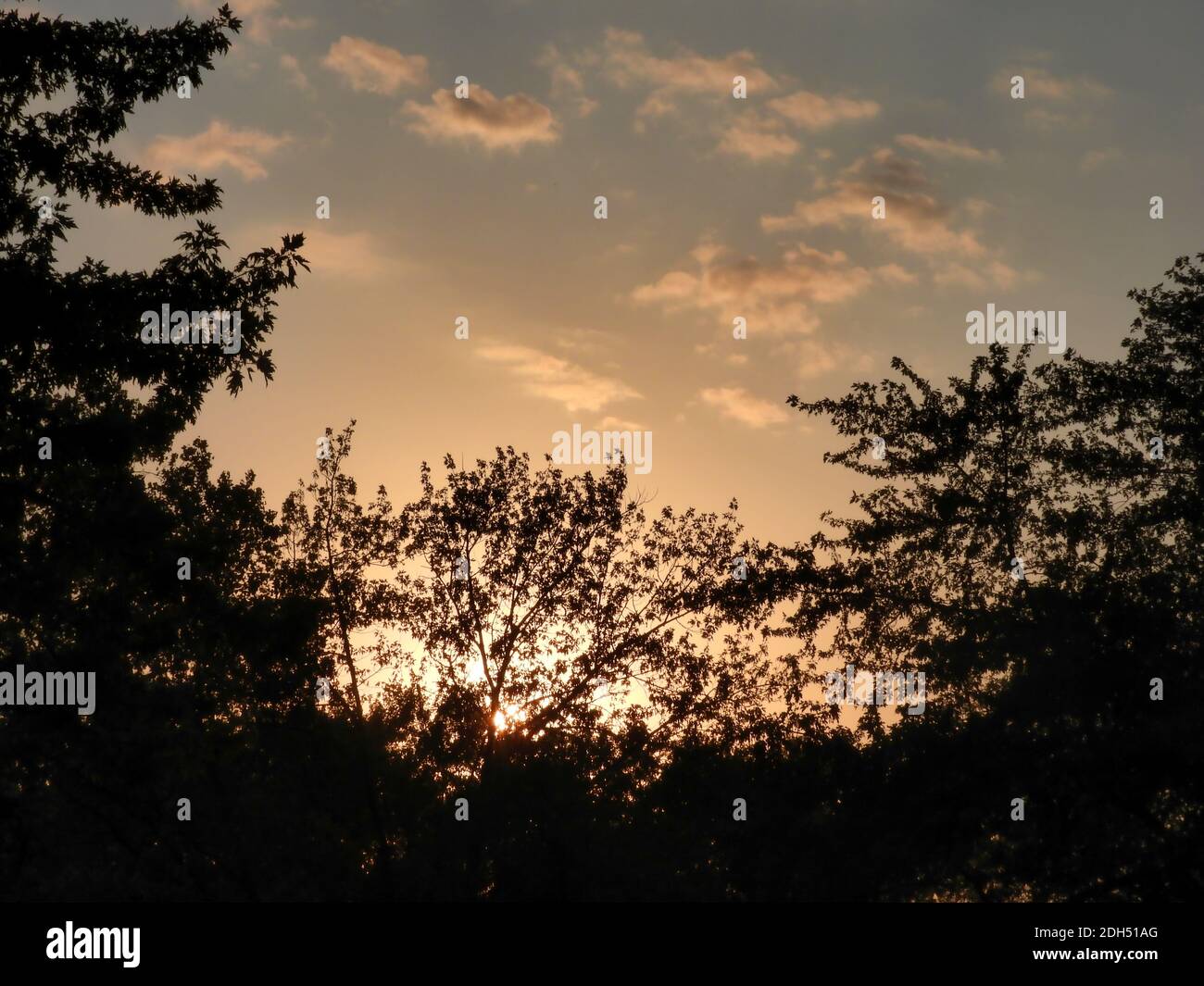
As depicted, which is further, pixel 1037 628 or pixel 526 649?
pixel 526 649

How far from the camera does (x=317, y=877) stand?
88.6 ft

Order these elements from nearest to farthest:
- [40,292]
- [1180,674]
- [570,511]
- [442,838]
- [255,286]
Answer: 1. [40,292]
2. [255,286]
3. [1180,674]
4. [442,838]
5. [570,511]

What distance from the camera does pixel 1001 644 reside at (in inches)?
802

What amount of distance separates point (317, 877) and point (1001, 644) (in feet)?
54.8

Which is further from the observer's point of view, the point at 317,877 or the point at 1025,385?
the point at 317,877
